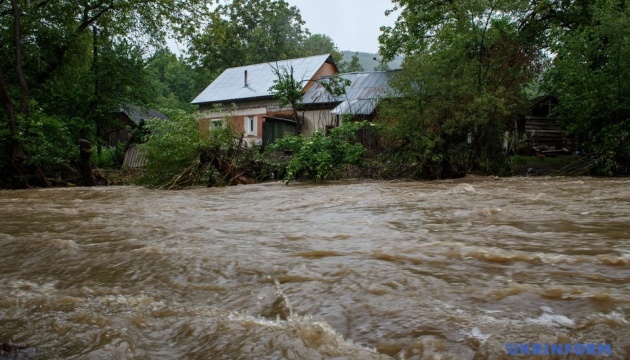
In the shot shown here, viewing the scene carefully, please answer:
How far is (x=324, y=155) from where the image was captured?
13.2 meters

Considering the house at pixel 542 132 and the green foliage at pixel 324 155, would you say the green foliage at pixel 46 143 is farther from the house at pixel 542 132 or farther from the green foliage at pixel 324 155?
the house at pixel 542 132

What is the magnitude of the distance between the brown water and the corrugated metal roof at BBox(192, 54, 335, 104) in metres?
25.4

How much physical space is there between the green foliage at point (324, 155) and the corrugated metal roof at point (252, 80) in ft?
51.5

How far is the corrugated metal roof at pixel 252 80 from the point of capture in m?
30.0

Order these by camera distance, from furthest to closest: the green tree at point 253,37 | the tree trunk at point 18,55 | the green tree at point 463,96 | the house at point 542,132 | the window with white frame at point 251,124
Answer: the green tree at point 253,37, the window with white frame at point 251,124, the house at point 542,132, the tree trunk at point 18,55, the green tree at point 463,96

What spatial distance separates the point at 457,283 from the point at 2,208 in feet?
24.9

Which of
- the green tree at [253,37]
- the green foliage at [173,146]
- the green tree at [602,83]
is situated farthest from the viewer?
the green tree at [253,37]

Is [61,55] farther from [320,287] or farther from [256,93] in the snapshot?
[320,287]

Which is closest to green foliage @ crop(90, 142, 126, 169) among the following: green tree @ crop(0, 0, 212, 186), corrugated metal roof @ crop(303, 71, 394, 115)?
green tree @ crop(0, 0, 212, 186)

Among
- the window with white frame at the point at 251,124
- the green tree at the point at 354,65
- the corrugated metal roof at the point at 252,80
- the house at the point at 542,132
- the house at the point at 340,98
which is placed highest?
the green tree at the point at 354,65

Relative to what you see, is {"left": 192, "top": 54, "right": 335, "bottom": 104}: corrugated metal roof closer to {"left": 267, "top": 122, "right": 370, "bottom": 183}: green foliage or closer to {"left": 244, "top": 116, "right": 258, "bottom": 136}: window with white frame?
{"left": 244, "top": 116, "right": 258, "bottom": 136}: window with white frame

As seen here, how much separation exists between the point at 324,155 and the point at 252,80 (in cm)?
2021

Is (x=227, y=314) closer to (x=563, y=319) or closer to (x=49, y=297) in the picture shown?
(x=49, y=297)

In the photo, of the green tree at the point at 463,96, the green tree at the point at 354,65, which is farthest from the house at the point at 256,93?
the green tree at the point at 354,65
